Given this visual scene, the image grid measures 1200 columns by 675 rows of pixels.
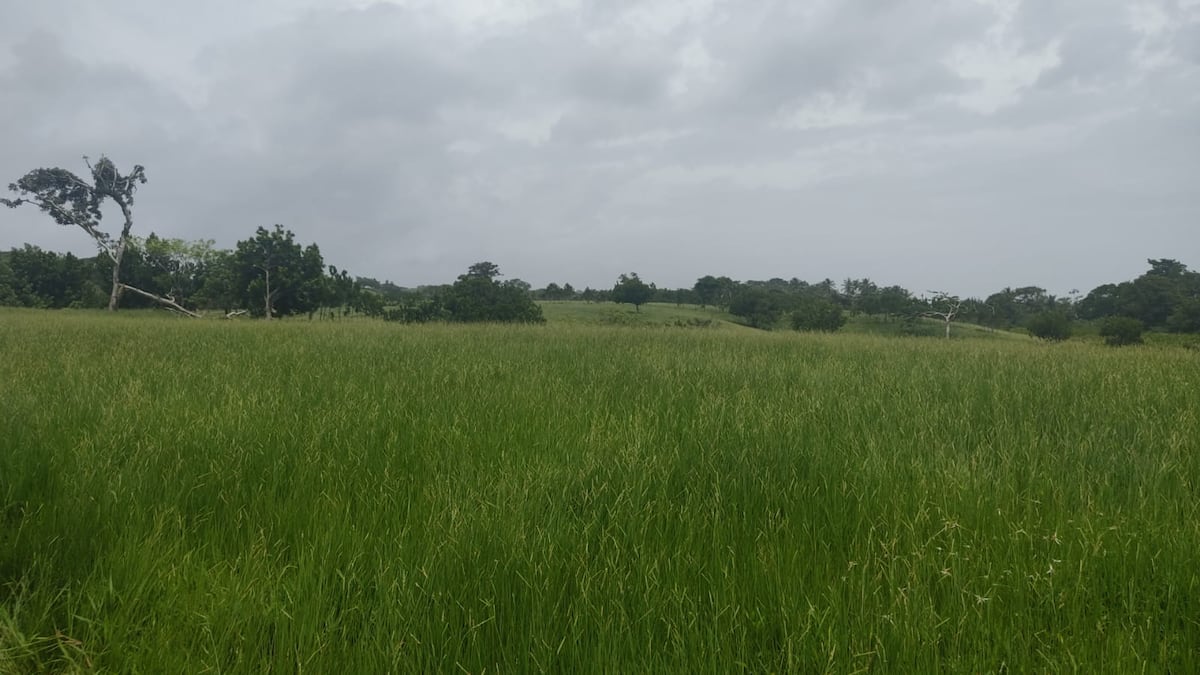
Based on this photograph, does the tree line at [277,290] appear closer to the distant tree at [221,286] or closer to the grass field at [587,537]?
the distant tree at [221,286]

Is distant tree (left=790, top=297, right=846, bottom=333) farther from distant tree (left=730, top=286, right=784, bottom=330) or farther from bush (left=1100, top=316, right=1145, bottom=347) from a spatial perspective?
bush (left=1100, top=316, right=1145, bottom=347)

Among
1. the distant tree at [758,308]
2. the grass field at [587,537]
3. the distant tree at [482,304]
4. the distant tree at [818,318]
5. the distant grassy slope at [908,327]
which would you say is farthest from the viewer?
the distant tree at [758,308]

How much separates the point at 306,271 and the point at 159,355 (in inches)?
1384

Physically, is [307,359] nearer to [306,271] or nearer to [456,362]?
[456,362]

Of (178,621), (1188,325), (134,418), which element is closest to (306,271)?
(134,418)

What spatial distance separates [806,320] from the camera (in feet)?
206

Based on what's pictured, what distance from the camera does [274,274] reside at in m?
35.8

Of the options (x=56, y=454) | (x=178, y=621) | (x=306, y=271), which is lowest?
(x=178, y=621)

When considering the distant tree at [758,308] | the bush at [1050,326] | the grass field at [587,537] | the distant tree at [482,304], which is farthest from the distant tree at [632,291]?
the grass field at [587,537]

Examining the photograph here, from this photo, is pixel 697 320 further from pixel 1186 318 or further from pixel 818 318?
pixel 1186 318

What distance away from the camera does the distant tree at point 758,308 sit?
2825 inches

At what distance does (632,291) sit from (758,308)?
66.7ft

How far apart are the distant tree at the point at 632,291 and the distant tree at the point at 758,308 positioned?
14682 millimetres

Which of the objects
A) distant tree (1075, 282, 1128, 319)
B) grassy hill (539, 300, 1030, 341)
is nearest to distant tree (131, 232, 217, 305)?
grassy hill (539, 300, 1030, 341)
